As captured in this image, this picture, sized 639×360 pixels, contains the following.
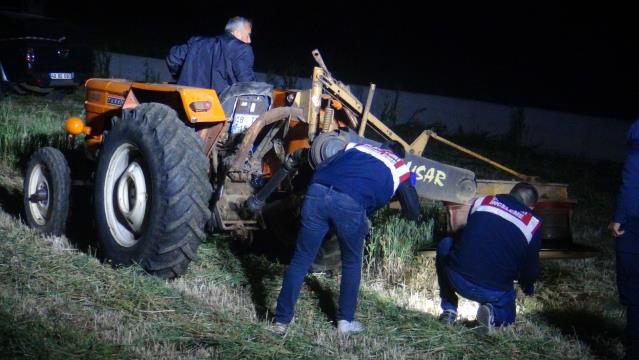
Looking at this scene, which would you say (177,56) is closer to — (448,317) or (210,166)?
(210,166)

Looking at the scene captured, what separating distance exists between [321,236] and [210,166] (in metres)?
1.36

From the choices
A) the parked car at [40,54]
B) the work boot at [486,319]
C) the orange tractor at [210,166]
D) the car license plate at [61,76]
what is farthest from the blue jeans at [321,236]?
the car license plate at [61,76]

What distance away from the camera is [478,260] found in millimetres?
4965

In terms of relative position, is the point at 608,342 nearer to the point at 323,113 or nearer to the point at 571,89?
the point at 323,113

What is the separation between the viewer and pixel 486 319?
15.9 ft

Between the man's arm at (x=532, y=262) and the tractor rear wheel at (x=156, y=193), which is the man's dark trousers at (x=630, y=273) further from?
the tractor rear wheel at (x=156, y=193)

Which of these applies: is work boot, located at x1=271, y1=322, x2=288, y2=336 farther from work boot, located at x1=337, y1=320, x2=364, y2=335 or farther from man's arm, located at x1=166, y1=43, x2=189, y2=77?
man's arm, located at x1=166, y1=43, x2=189, y2=77

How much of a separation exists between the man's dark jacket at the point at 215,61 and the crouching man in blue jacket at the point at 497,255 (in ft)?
6.51

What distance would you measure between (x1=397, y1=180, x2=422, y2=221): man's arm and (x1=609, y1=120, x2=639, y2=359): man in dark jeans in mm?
1233

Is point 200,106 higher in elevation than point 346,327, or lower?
higher

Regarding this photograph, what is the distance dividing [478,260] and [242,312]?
151cm

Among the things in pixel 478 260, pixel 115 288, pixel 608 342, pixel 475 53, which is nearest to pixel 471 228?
→ pixel 478 260

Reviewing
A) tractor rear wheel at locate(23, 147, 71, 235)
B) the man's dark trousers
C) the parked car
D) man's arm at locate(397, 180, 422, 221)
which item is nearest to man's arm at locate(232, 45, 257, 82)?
tractor rear wheel at locate(23, 147, 71, 235)

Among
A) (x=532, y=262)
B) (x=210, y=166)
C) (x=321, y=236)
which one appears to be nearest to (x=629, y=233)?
(x=532, y=262)
